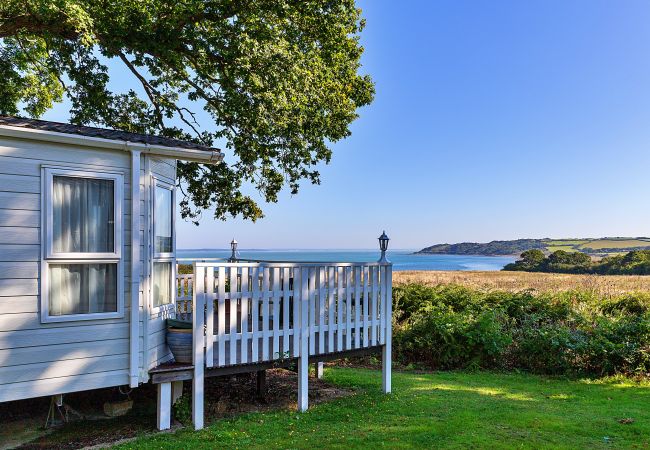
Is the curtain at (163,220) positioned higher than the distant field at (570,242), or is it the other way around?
the curtain at (163,220)

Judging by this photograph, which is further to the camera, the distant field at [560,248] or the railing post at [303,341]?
the distant field at [560,248]

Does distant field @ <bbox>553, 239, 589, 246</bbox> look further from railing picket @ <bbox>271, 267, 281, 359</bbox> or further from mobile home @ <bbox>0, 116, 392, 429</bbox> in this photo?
railing picket @ <bbox>271, 267, 281, 359</bbox>

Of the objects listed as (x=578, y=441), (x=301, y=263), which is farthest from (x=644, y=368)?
(x=301, y=263)

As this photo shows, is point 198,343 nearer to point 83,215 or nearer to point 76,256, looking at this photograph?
point 76,256

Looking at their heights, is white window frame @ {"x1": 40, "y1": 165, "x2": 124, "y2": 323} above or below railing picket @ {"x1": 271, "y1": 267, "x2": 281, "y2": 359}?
above

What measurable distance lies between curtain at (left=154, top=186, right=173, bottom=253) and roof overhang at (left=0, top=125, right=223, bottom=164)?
52 centimetres

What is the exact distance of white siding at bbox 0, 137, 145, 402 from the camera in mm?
4109

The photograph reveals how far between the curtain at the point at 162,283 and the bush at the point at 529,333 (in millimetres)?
6007

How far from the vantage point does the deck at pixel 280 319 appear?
497 cm

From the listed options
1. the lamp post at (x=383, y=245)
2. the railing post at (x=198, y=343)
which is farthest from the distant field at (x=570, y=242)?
the railing post at (x=198, y=343)

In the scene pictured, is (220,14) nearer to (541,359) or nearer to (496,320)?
(496,320)

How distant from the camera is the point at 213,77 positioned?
9898 millimetres

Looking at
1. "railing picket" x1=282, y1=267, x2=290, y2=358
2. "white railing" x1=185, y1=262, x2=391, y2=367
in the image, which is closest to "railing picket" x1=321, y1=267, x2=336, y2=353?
"white railing" x1=185, y1=262, x2=391, y2=367

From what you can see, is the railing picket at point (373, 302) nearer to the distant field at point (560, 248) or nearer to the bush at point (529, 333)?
the bush at point (529, 333)
